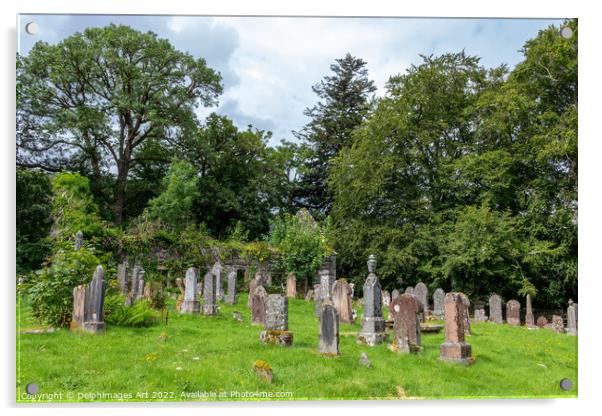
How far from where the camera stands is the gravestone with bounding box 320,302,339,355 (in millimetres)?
6996

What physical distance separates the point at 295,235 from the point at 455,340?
12.9 m

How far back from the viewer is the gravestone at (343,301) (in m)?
11.3

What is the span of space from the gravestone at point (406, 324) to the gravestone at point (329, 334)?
1.17 meters

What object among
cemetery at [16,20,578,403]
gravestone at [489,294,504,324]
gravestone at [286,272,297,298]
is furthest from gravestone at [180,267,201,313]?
gravestone at [489,294,504,324]

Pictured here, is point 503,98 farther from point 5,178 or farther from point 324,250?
point 5,178

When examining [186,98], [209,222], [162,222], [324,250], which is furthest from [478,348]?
[209,222]

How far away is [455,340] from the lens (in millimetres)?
7133

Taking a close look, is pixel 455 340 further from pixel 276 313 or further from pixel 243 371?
pixel 243 371

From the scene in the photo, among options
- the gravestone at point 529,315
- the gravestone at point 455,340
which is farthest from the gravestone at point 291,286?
the gravestone at point 455,340

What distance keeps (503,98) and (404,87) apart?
6.55m

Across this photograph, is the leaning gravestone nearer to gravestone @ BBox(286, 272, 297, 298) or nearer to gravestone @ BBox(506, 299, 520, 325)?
gravestone @ BBox(286, 272, 297, 298)

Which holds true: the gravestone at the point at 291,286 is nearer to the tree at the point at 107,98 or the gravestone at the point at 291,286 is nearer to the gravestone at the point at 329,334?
the tree at the point at 107,98

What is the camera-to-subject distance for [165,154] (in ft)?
54.9

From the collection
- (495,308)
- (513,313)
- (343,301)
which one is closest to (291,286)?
(495,308)
